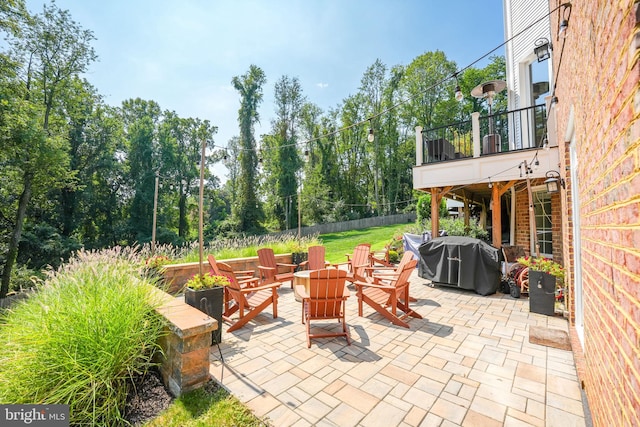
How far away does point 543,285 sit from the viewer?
169 inches

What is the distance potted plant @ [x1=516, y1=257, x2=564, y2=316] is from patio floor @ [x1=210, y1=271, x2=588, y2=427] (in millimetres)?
207

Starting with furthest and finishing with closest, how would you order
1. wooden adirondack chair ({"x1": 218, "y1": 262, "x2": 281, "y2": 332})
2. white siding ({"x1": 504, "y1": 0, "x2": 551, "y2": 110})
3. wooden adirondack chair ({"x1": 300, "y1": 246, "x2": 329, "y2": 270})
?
white siding ({"x1": 504, "y1": 0, "x2": 551, "y2": 110})
wooden adirondack chair ({"x1": 300, "y1": 246, "x2": 329, "y2": 270})
wooden adirondack chair ({"x1": 218, "y1": 262, "x2": 281, "y2": 332})

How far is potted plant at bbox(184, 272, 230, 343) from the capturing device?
325 cm

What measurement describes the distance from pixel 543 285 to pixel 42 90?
2237cm

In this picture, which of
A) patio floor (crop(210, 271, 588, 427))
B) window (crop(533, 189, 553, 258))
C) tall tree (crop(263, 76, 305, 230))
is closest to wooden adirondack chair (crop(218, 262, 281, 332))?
patio floor (crop(210, 271, 588, 427))

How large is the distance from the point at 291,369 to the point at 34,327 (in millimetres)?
2232

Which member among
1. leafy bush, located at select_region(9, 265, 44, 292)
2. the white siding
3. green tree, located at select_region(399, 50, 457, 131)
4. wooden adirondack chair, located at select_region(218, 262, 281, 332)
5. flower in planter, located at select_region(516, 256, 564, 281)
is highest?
green tree, located at select_region(399, 50, 457, 131)

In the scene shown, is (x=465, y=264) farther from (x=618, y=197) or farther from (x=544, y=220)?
(x=618, y=197)

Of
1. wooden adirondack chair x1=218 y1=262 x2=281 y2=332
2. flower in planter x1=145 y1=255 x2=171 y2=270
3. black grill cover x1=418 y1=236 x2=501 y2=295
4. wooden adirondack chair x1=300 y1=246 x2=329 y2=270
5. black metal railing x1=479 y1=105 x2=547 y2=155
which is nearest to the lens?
wooden adirondack chair x1=218 y1=262 x2=281 y2=332

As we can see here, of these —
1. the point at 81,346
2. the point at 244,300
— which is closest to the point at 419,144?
the point at 244,300

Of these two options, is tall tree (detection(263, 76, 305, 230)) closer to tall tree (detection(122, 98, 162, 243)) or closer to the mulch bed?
tall tree (detection(122, 98, 162, 243))

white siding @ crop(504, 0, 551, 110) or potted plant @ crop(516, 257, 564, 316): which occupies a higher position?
white siding @ crop(504, 0, 551, 110)

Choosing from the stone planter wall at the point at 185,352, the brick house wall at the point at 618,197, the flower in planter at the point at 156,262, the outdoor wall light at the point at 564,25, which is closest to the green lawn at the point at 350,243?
the flower in planter at the point at 156,262

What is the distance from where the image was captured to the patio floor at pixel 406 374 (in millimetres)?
2092
